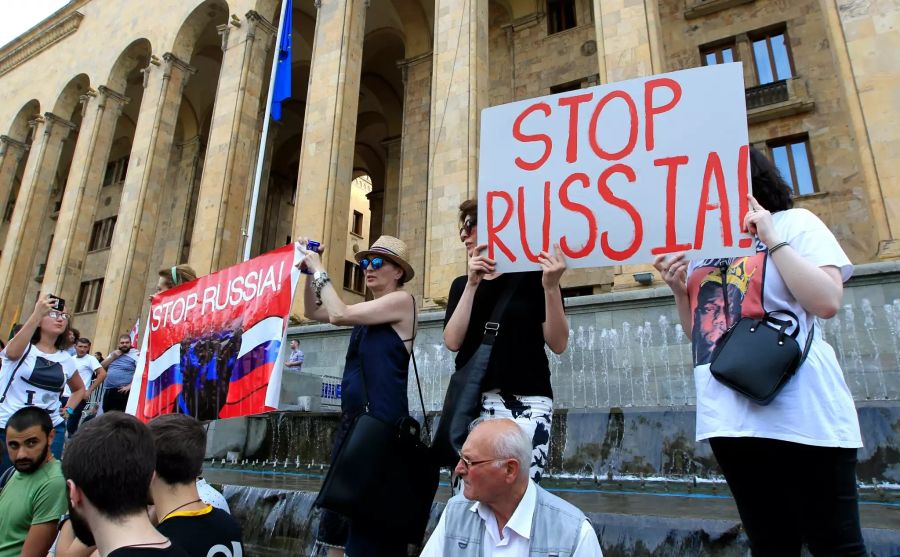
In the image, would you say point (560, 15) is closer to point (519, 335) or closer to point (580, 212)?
point (580, 212)

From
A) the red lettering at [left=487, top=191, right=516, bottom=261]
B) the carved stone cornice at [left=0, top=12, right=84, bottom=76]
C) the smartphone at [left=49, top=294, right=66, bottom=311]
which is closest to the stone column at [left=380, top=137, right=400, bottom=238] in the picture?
the carved stone cornice at [left=0, top=12, right=84, bottom=76]

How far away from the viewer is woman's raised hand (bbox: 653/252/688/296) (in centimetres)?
246

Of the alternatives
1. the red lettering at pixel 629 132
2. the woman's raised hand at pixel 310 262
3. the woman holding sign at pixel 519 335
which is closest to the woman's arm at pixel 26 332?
the woman's raised hand at pixel 310 262

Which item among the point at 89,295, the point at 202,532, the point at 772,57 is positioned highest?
the point at 772,57

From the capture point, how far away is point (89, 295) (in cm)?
2747

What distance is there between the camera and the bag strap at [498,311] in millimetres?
2619

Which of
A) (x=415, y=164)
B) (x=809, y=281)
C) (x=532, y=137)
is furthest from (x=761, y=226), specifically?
(x=415, y=164)

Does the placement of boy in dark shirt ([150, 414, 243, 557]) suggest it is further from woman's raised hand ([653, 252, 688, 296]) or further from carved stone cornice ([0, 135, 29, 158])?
carved stone cornice ([0, 135, 29, 158])

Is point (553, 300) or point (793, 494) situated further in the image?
point (553, 300)

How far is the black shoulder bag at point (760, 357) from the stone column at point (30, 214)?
1082 inches

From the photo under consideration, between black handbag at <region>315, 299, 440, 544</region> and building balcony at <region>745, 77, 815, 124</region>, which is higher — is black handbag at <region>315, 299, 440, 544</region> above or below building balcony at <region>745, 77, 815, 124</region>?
below

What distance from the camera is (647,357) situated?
10.4m

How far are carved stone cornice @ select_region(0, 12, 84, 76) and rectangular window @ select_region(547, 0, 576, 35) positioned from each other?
2200cm

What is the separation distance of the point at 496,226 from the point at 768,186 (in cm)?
123
